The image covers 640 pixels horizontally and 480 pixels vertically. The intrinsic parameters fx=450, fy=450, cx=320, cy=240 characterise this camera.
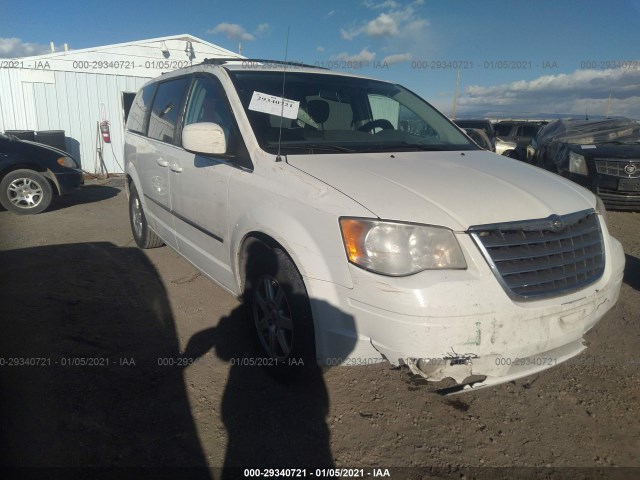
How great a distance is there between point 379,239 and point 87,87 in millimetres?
11916

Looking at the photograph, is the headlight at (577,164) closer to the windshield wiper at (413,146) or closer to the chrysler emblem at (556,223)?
the windshield wiper at (413,146)

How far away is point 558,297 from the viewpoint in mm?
2180

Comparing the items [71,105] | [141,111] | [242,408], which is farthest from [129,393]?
[71,105]

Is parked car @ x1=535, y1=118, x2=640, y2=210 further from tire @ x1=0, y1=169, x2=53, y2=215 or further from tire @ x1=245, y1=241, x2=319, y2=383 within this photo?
tire @ x1=0, y1=169, x2=53, y2=215

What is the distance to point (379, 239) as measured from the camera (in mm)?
2062

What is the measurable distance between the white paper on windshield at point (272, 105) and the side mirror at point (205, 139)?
30 cm

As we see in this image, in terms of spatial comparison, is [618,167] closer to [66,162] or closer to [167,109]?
[167,109]

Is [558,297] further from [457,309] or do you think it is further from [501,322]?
[457,309]

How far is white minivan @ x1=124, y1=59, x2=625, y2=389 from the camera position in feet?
6.63

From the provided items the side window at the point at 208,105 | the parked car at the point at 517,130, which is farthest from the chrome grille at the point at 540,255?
the parked car at the point at 517,130

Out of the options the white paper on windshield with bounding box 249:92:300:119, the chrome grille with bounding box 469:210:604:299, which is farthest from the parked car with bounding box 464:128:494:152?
the white paper on windshield with bounding box 249:92:300:119

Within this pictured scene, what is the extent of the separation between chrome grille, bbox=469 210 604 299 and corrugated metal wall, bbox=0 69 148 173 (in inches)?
472

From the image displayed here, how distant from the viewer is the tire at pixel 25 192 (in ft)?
23.6

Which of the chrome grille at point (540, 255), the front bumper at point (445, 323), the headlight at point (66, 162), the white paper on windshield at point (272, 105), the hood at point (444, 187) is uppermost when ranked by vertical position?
the white paper on windshield at point (272, 105)
